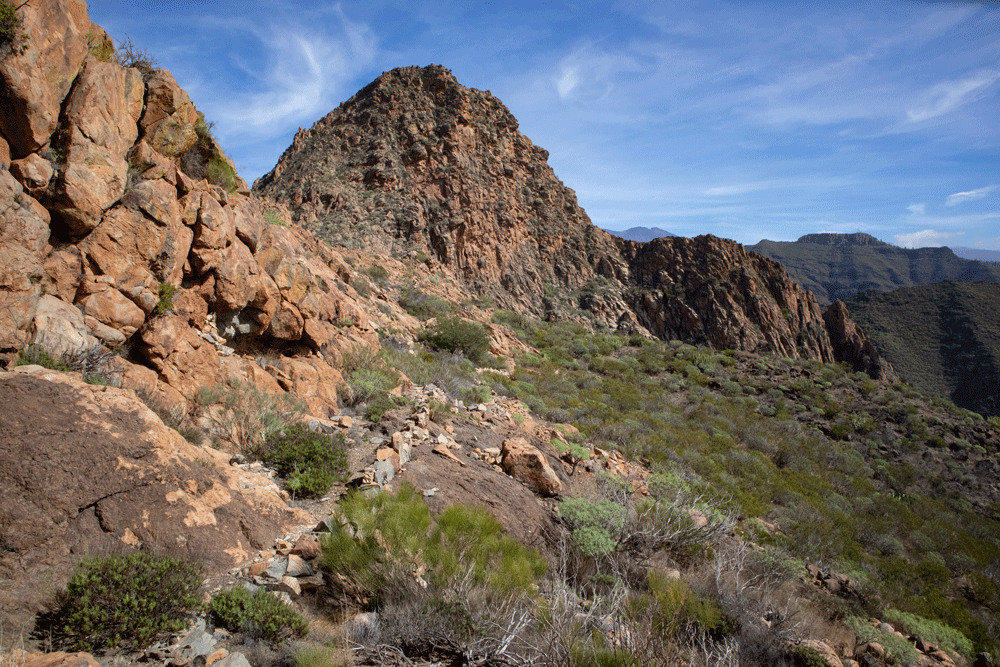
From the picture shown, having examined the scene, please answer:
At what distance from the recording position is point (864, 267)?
82.4 meters

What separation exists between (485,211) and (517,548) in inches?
1118

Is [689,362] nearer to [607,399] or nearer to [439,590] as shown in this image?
[607,399]

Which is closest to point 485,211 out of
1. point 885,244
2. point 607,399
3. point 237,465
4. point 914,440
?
point 607,399

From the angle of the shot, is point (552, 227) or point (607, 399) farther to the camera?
point (552, 227)

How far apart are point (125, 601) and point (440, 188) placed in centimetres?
2837

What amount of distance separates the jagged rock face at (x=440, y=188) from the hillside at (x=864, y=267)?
57953 mm

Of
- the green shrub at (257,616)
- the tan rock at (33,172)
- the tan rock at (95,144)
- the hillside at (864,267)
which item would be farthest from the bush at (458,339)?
the hillside at (864,267)

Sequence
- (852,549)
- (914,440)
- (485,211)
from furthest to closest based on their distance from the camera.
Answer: (485,211)
(914,440)
(852,549)

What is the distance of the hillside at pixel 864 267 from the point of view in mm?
76312

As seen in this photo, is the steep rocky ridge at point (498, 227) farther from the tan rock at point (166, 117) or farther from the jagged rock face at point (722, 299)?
the tan rock at point (166, 117)

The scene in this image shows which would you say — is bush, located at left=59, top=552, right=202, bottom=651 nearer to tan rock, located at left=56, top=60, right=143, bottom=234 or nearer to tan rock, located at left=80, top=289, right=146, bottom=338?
tan rock, located at left=80, top=289, right=146, bottom=338

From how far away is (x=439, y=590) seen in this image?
115 inches

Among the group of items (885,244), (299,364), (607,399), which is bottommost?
(607,399)

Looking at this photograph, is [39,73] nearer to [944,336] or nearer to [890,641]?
[890,641]
